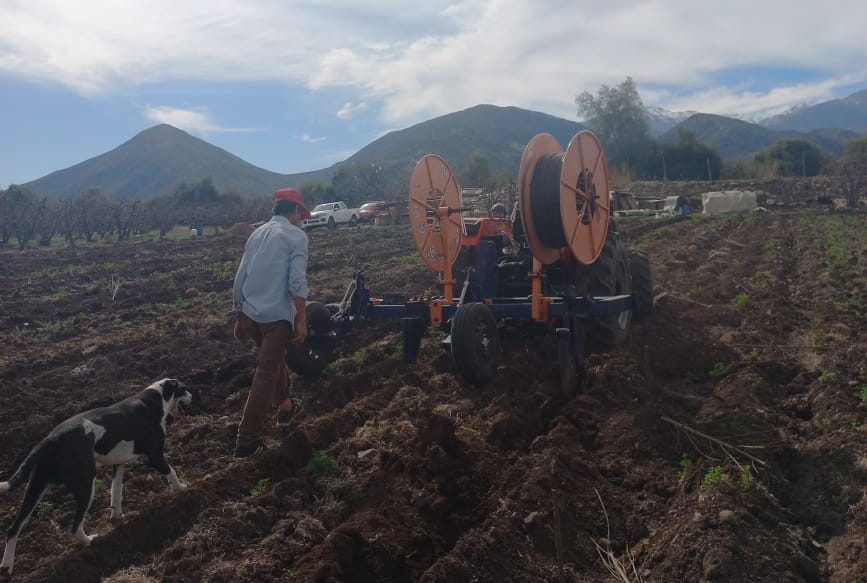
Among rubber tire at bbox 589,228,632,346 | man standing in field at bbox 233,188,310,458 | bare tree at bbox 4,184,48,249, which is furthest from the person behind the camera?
bare tree at bbox 4,184,48,249

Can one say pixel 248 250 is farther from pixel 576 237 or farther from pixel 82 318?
pixel 82 318

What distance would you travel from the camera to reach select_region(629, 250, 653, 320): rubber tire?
8.99 m

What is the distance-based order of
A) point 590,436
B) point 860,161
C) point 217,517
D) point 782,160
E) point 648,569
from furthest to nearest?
point 782,160 < point 860,161 < point 590,436 < point 217,517 < point 648,569

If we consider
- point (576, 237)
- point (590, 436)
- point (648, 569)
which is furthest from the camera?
point (576, 237)

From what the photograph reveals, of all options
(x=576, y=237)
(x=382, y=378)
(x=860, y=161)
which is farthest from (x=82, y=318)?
(x=860, y=161)

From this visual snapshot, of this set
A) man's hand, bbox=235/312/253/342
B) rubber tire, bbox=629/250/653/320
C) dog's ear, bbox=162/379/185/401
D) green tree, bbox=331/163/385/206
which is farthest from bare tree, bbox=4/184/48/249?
dog's ear, bbox=162/379/185/401

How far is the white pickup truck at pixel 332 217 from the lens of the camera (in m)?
35.2

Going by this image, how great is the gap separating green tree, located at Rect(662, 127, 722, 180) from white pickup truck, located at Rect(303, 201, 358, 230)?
1119 inches

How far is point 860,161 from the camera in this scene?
31953 mm

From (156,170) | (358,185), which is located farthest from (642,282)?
(156,170)

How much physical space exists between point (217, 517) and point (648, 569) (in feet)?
7.91

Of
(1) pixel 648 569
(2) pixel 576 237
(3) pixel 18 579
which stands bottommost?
(1) pixel 648 569

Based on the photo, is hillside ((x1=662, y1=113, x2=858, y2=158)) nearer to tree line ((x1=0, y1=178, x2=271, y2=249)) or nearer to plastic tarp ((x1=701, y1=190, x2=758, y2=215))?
plastic tarp ((x1=701, y1=190, x2=758, y2=215))

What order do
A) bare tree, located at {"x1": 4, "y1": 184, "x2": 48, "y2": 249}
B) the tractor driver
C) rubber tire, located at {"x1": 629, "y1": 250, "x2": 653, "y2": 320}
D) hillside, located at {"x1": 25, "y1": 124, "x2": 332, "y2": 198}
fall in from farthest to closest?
1. hillside, located at {"x1": 25, "y1": 124, "x2": 332, "y2": 198}
2. bare tree, located at {"x1": 4, "y1": 184, "x2": 48, "y2": 249}
3. rubber tire, located at {"x1": 629, "y1": 250, "x2": 653, "y2": 320}
4. the tractor driver
